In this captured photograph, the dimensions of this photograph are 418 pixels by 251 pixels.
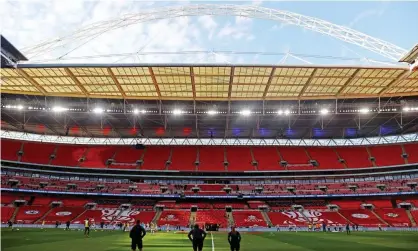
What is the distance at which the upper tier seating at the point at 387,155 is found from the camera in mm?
60438

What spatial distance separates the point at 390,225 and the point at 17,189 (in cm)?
5416

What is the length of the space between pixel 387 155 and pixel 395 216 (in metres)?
15.1

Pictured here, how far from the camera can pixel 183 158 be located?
64.8 metres

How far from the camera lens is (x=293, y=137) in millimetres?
67625

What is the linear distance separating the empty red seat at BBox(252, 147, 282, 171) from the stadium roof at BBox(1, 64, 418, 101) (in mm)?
19963

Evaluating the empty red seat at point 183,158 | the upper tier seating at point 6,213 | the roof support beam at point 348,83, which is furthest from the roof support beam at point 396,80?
the upper tier seating at point 6,213

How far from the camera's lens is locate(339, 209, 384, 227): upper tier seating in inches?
1901

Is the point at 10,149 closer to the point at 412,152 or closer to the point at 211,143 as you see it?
the point at 211,143

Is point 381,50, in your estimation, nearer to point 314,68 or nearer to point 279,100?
point 314,68

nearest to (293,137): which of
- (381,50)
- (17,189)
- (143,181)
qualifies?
(143,181)

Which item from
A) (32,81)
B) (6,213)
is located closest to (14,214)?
(6,213)

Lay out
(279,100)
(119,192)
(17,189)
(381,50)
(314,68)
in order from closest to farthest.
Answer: (381,50) → (314,68) → (279,100) → (17,189) → (119,192)

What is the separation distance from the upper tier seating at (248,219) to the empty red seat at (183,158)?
43.7 feet

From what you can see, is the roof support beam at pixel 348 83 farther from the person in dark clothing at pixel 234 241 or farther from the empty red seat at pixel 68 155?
the empty red seat at pixel 68 155
